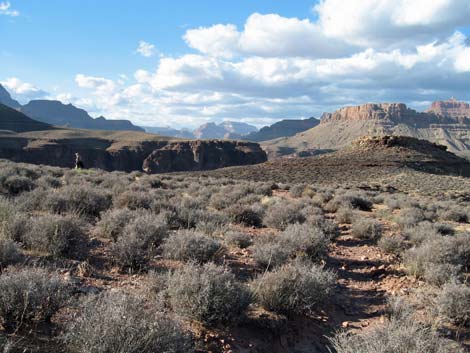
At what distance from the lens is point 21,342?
373 centimetres

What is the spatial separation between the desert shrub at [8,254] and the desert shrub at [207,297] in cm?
236

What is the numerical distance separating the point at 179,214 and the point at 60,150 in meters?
102

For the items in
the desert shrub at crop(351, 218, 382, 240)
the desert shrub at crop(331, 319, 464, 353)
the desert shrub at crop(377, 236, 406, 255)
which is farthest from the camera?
the desert shrub at crop(351, 218, 382, 240)

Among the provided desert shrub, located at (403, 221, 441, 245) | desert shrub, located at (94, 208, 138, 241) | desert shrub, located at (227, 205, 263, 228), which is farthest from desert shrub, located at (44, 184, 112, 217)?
desert shrub, located at (403, 221, 441, 245)

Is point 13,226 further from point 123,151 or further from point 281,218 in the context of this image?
point 123,151

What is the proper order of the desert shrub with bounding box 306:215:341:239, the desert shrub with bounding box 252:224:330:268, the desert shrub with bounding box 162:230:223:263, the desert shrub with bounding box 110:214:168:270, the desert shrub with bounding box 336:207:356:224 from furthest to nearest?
the desert shrub with bounding box 336:207:356:224, the desert shrub with bounding box 306:215:341:239, the desert shrub with bounding box 252:224:330:268, the desert shrub with bounding box 162:230:223:263, the desert shrub with bounding box 110:214:168:270

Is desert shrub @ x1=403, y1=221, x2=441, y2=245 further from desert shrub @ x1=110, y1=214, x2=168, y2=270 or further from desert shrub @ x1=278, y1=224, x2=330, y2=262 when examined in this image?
desert shrub @ x1=110, y1=214, x2=168, y2=270

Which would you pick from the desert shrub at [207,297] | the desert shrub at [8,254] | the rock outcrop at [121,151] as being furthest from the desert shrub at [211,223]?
the rock outcrop at [121,151]

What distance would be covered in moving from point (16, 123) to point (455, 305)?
147532 mm

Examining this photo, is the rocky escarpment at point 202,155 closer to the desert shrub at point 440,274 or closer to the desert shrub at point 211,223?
the desert shrub at point 211,223

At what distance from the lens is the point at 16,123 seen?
5059 inches

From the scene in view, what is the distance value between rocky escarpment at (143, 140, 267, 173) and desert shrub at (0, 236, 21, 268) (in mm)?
107074

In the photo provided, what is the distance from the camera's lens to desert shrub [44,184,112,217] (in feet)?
31.5

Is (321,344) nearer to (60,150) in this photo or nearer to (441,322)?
(441,322)
